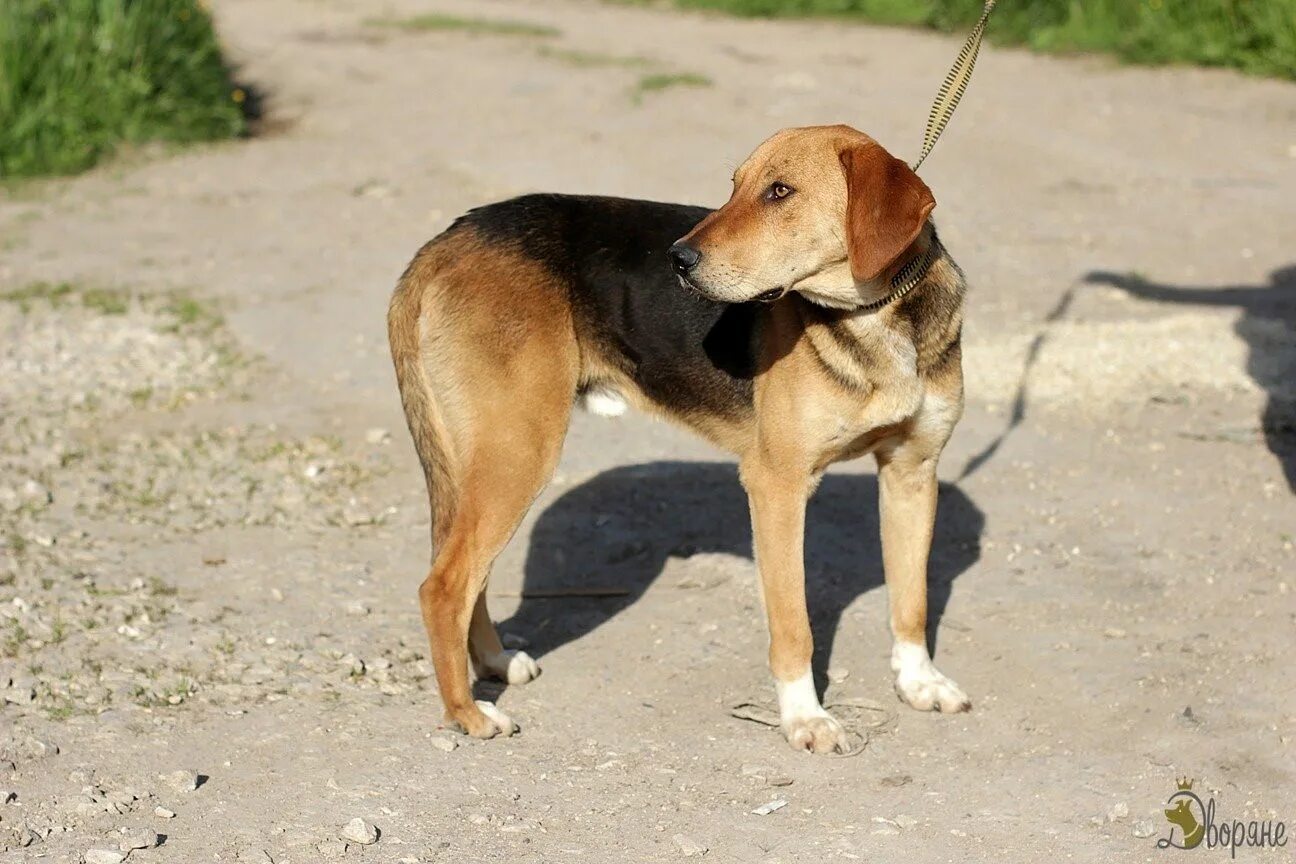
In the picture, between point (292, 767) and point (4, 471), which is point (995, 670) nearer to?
point (292, 767)

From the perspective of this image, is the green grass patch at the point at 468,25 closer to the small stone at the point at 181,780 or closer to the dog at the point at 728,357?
the dog at the point at 728,357

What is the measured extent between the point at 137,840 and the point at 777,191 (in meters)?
2.44

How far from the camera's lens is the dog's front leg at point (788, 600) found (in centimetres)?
473

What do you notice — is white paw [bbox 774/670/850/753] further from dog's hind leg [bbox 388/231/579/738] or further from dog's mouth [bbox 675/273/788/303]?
dog's mouth [bbox 675/273/788/303]

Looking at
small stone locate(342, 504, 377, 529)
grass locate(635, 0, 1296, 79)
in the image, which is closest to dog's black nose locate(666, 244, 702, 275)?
small stone locate(342, 504, 377, 529)

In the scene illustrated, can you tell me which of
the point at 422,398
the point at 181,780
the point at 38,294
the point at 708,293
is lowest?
the point at 38,294

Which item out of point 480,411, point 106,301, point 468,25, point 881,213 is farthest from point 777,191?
point 468,25

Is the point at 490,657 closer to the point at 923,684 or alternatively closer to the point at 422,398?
the point at 422,398

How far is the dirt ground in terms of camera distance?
14.4ft

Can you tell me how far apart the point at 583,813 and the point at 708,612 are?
58.0 inches

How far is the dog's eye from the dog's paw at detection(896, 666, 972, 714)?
5.40 ft

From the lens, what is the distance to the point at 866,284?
452 centimetres

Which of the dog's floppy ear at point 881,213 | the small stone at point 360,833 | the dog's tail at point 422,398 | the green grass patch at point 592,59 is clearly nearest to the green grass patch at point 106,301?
the dog's tail at point 422,398

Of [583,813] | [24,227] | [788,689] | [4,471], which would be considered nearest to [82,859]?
[583,813]
